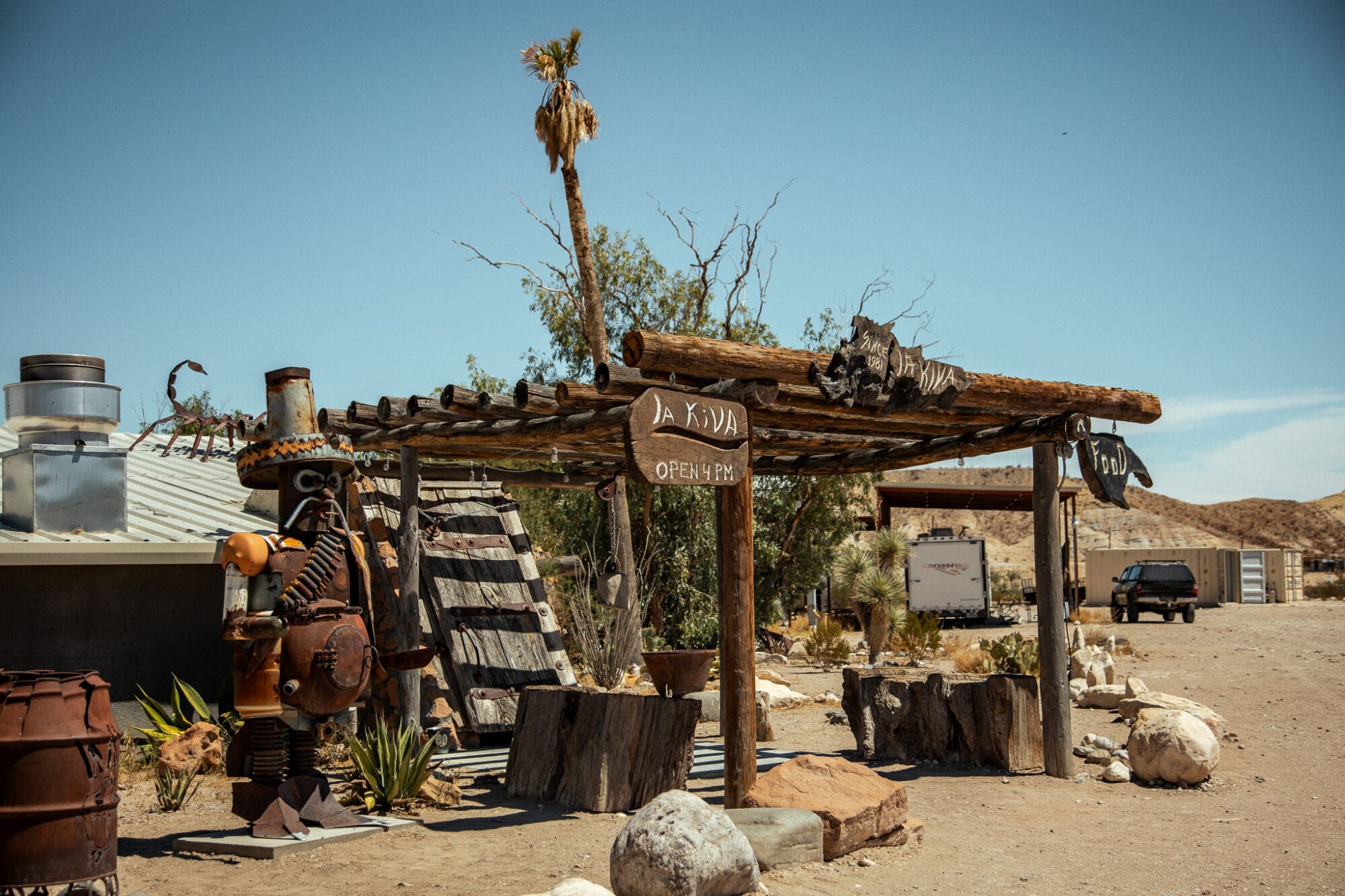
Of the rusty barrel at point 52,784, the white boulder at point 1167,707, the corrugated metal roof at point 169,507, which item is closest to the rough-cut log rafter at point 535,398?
the rusty barrel at point 52,784

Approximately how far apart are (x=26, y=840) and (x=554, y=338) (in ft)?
61.6

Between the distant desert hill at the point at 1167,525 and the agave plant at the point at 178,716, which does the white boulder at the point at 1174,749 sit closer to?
the agave plant at the point at 178,716

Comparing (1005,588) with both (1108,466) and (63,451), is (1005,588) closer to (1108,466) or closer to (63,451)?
(1108,466)

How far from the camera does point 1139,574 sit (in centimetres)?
2550

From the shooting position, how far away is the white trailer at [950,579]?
27.2m

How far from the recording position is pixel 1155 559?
33.6 m

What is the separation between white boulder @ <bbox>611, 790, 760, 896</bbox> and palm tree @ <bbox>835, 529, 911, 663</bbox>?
12763 mm

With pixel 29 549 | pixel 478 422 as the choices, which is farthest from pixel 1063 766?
pixel 29 549

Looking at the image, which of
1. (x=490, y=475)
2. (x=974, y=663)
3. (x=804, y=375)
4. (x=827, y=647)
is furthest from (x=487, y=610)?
(x=827, y=647)

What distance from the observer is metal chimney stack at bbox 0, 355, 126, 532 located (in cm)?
891

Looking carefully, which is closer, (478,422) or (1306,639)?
(478,422)

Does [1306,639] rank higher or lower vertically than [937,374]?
lower

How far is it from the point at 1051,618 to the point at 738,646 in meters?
3.19

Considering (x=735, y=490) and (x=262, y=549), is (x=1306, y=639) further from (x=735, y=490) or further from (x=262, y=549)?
(x=262, y=549)
